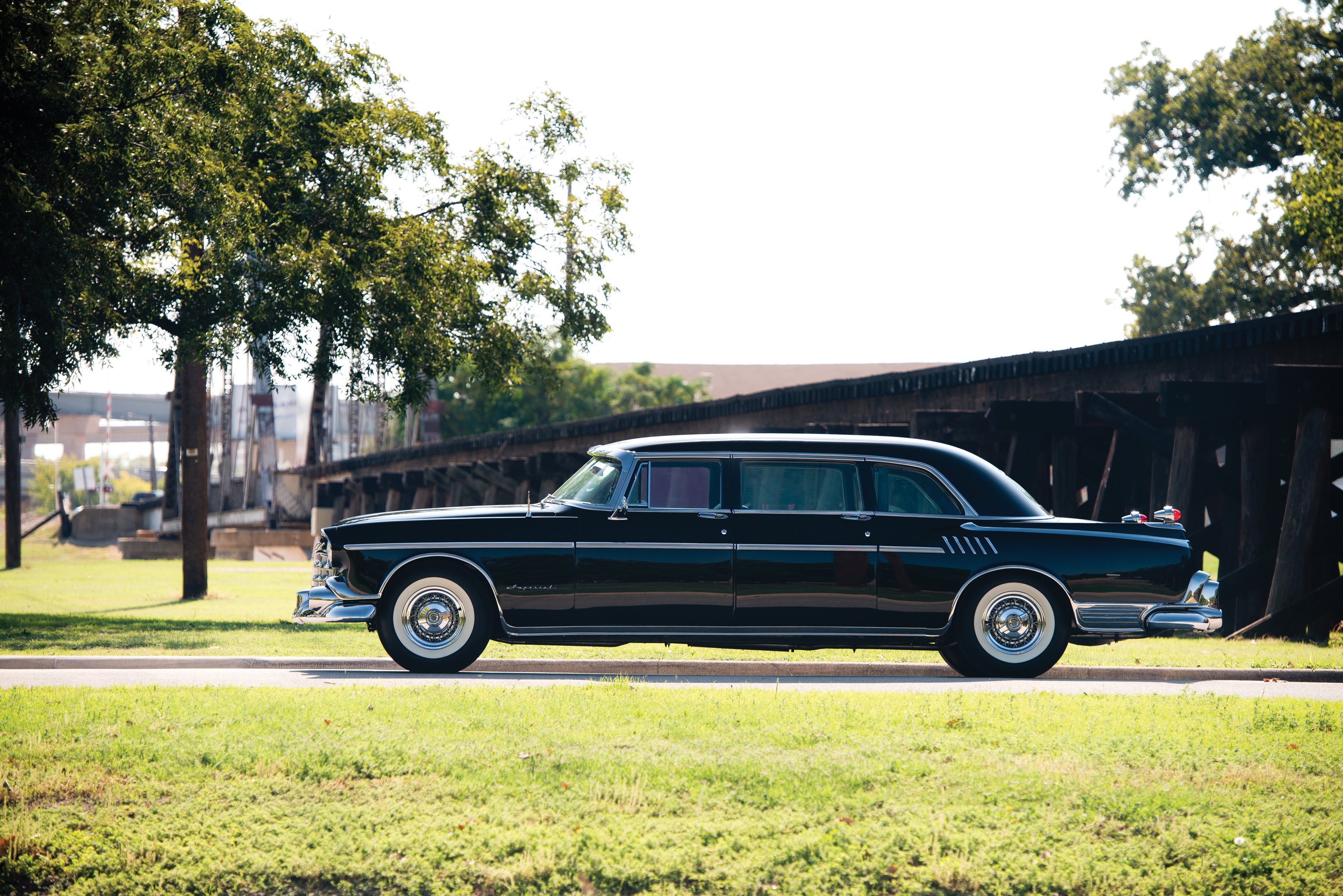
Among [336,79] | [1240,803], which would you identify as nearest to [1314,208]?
[336,79]

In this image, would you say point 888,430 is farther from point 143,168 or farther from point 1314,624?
point 143,168

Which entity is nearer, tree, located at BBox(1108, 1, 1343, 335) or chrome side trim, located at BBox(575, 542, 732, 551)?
chrome side trim, located at BBox(575, 542, 732, 551)

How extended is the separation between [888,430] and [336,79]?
10688 millimetres

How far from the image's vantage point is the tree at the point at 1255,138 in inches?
1411

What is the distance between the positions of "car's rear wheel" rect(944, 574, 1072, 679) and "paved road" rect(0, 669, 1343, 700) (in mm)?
148

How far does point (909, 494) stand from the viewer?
367 inches

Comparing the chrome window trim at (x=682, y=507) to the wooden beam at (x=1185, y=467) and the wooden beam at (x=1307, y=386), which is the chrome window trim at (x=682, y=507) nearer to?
the wooden beam at (x=1307, y=386)

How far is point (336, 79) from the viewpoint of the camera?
1817 centimetres

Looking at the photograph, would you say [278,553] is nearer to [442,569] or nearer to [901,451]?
[442,569]

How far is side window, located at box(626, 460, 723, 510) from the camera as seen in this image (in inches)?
360

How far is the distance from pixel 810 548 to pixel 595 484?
1.68 metres

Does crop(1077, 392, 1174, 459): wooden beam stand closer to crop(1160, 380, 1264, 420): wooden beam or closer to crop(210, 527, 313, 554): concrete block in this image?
crop(1160, 380, 1264, 420): wooden beam

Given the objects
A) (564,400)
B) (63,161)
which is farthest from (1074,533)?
(564,400)

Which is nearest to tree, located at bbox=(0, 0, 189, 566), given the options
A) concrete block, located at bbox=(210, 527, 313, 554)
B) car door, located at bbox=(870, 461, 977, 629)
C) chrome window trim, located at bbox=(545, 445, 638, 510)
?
chrome window trim, located at bbox=(545, 445, 638, 510)
